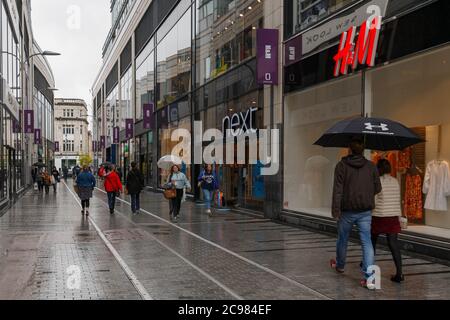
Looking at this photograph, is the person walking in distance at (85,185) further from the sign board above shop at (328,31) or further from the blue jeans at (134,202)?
the sign board above shop at (328,31)

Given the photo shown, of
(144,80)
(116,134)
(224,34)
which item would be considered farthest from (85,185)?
(116,134)

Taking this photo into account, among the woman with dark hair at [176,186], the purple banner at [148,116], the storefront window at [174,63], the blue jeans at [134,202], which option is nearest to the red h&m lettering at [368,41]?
the woman with dark hair at [176,186]

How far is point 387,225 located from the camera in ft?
25.1

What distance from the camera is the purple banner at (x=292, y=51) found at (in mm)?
15062

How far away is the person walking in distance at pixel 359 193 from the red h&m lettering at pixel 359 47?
4.43m

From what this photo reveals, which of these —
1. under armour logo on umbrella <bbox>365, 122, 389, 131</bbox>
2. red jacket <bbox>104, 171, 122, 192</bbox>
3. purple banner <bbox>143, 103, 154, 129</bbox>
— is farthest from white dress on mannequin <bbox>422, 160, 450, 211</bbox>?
purple banner <bbox>143, 103, 154, 129</bbox>

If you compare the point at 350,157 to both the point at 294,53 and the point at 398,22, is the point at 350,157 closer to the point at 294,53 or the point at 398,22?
the point at 398,22

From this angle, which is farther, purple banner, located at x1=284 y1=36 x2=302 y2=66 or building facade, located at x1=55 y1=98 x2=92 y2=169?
building facade, located at x1=55 y1=98 x2=92 y2=169

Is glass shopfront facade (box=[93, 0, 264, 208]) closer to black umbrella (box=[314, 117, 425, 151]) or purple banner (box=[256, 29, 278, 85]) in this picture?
purple banner (box=[256, 29, 278, 85])

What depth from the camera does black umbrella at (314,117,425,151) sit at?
7.87 meters

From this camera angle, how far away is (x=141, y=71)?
42.4 metres

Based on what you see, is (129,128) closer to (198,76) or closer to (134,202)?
(198,76)

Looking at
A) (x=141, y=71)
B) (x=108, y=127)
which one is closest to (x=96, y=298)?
(x=141, y=71)

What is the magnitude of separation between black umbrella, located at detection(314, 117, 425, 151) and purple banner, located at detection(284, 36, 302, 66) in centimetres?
664
